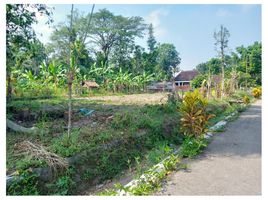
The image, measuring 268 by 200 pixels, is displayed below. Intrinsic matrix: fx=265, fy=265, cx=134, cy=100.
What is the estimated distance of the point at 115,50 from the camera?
26.8 metres

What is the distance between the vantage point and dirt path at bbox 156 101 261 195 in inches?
123

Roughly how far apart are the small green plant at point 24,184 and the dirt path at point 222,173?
154 centimetres

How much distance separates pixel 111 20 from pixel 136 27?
2.82 m

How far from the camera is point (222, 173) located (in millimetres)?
3637

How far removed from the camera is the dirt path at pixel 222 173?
10.2ft

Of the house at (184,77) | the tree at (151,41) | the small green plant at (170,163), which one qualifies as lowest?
the small green plant at (170,163)

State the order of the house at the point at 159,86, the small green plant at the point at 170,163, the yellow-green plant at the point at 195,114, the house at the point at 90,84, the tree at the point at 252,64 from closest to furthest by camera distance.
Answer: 1. the small green plant at the point at 170,163
2. the yellow-green plant at the point at 195,114
3. the house at the point at 90,84
4. the tree at the point at 252,64
5. the house at the point at 159,86

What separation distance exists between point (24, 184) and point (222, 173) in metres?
2.57

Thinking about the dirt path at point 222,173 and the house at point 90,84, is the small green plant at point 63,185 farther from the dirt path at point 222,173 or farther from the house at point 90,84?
the house at point 90,84

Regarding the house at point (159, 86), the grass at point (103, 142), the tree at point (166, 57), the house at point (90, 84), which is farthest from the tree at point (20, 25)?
the tree at point (166, 57)

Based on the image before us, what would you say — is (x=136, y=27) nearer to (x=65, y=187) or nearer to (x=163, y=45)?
(x=163, y=45)

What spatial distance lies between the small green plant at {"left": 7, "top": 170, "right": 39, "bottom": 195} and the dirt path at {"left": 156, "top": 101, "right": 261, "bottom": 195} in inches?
60.7

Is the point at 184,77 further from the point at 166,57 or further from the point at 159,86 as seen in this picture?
the point at 159,86

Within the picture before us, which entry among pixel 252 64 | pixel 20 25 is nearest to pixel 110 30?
pixel 252 64
